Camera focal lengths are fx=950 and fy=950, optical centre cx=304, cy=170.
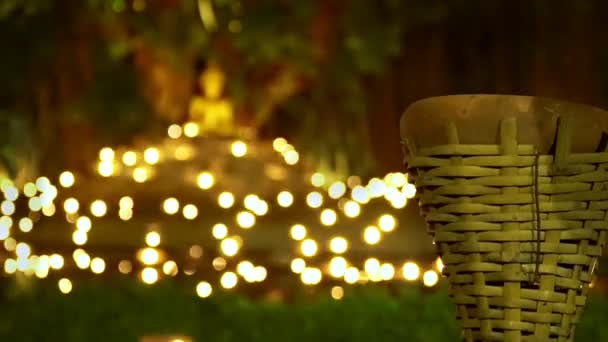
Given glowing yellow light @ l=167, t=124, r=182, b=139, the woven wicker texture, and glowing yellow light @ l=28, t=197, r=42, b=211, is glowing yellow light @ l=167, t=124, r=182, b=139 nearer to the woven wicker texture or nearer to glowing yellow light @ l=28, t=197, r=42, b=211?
glowing yellow light @ l=28, t=197, r=42, b=211

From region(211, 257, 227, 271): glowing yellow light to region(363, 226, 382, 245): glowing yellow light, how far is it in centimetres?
46

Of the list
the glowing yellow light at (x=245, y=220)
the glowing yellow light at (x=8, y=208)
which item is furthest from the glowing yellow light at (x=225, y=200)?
the glowing yellow light at (x=8, y=208)

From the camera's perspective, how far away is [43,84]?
3.83m

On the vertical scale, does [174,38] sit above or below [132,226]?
above

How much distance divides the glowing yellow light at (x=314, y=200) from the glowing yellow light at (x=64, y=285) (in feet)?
2.62

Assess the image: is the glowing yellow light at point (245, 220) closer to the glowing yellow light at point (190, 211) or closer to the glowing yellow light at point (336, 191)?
the glowing yellow light at point (190, 211)

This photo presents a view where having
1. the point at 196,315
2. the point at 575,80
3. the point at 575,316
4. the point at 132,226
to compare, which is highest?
the point at 575,80

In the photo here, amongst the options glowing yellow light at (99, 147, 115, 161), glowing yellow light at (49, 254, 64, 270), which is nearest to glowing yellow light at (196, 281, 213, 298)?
glowing yellow light at (49, 254, 64, 270)

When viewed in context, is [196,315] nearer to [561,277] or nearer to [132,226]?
[132,226]

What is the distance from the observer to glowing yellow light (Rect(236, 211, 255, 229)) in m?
3.02

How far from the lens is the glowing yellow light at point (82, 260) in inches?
119

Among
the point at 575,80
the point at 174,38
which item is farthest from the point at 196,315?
the point at 575,80

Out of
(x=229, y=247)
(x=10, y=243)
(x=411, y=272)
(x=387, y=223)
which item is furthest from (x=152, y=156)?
(x=411, y=272)

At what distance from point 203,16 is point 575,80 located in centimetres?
188
